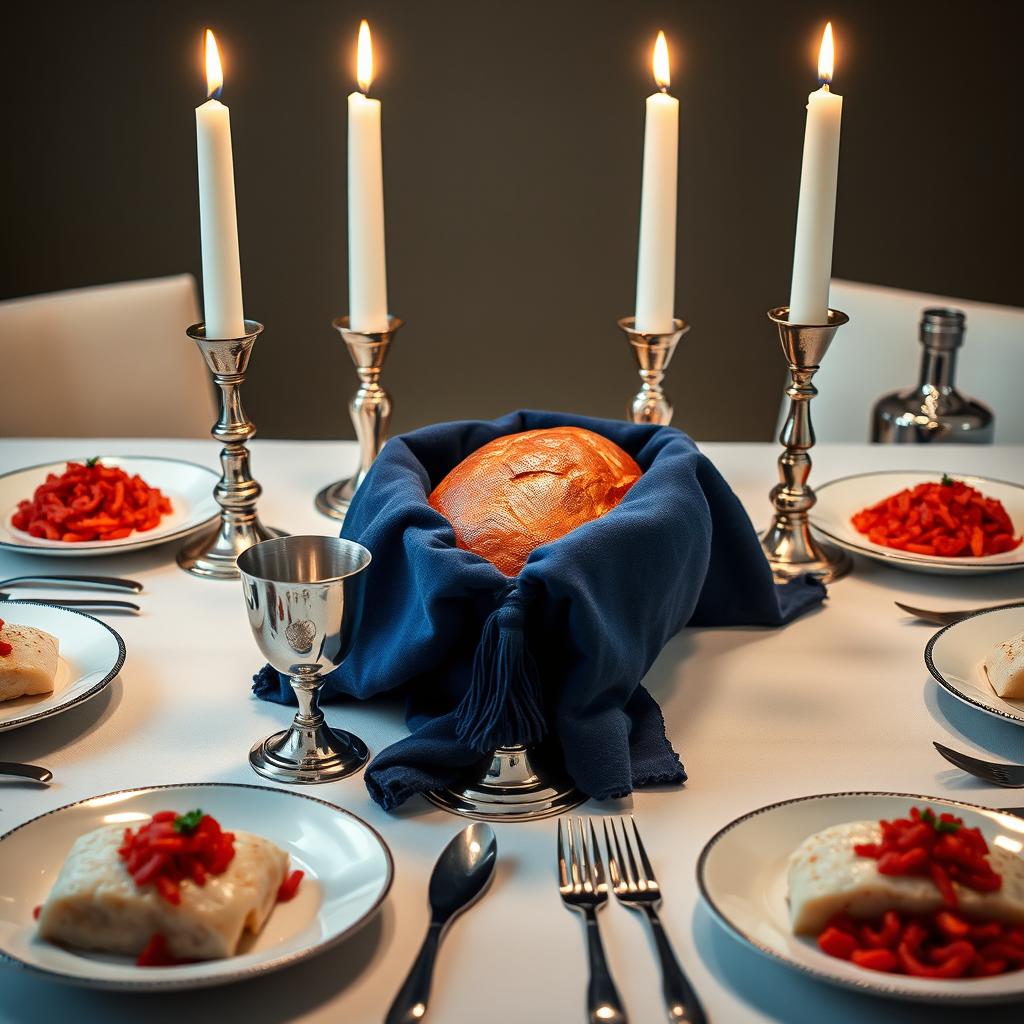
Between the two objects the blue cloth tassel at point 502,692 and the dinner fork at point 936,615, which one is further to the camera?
the dinner fork at point 936,615

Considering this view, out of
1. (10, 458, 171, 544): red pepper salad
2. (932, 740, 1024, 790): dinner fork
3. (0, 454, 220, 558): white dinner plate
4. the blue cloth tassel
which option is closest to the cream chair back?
(0, 454, 220, 558): white dinner plate

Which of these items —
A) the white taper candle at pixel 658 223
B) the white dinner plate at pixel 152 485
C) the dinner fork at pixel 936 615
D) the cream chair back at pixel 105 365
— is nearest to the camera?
the dinner fork at pixel 936 615

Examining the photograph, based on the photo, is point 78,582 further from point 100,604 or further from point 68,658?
point 68,658

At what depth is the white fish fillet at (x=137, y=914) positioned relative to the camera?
2.48ft

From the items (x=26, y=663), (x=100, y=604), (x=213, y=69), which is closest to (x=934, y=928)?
(x=26, y=663)

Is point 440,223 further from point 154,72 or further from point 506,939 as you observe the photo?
point 506,939

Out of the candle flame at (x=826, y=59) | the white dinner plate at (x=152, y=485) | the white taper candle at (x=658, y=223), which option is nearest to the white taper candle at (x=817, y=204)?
the candle flame at (x=826, y=59)

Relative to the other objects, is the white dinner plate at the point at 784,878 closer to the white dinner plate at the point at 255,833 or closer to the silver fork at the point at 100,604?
the white dinner plate at the point at 255,833

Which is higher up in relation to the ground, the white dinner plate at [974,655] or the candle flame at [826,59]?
the candle flame at [826,59]

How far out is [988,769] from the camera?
102 centimetres

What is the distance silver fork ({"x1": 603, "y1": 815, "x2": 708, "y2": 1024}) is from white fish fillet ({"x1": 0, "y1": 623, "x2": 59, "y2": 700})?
0.52 metres

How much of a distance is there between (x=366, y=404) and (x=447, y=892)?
3.05ft

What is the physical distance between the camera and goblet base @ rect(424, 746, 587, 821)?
98 cm

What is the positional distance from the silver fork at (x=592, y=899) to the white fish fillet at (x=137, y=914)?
0.22m
